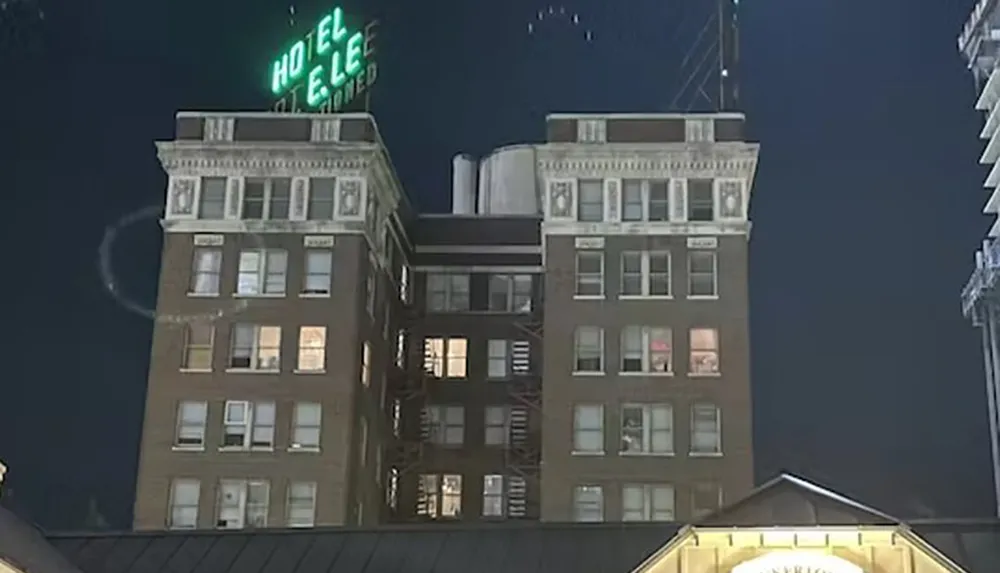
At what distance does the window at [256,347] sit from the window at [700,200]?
2270 centimetres

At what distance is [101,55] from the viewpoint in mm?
97938

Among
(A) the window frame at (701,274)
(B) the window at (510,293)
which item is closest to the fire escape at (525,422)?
(B) the window at (510,293)

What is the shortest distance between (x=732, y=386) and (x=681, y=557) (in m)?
50.6

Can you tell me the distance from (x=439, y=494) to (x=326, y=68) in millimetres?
25956

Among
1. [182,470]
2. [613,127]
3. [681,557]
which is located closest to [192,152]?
[182,470]

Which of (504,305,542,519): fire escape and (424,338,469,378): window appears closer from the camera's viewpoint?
(504,305,542,519): fire escape

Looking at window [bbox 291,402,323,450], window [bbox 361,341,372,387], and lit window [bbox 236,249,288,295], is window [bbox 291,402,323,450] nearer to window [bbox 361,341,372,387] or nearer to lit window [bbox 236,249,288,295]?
window [bbox 361,341,372,387]

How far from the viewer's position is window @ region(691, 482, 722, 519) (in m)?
75.0

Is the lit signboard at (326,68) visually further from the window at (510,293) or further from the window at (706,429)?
the window at (706,429)

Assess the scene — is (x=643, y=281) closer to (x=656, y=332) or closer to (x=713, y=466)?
(x=656, y=332)

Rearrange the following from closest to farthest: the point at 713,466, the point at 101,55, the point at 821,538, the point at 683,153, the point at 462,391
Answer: the point at 821,538
the point at 713,466
the point at 683,153
the point at 462,391
the point at 101,55

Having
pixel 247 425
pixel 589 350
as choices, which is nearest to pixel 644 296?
pixel 589 350

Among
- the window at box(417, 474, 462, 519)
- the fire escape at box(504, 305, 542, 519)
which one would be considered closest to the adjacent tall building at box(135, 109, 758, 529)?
the fire escape at box(504, 305, 542, 519)

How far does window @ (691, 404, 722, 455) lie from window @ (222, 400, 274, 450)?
2134cm
